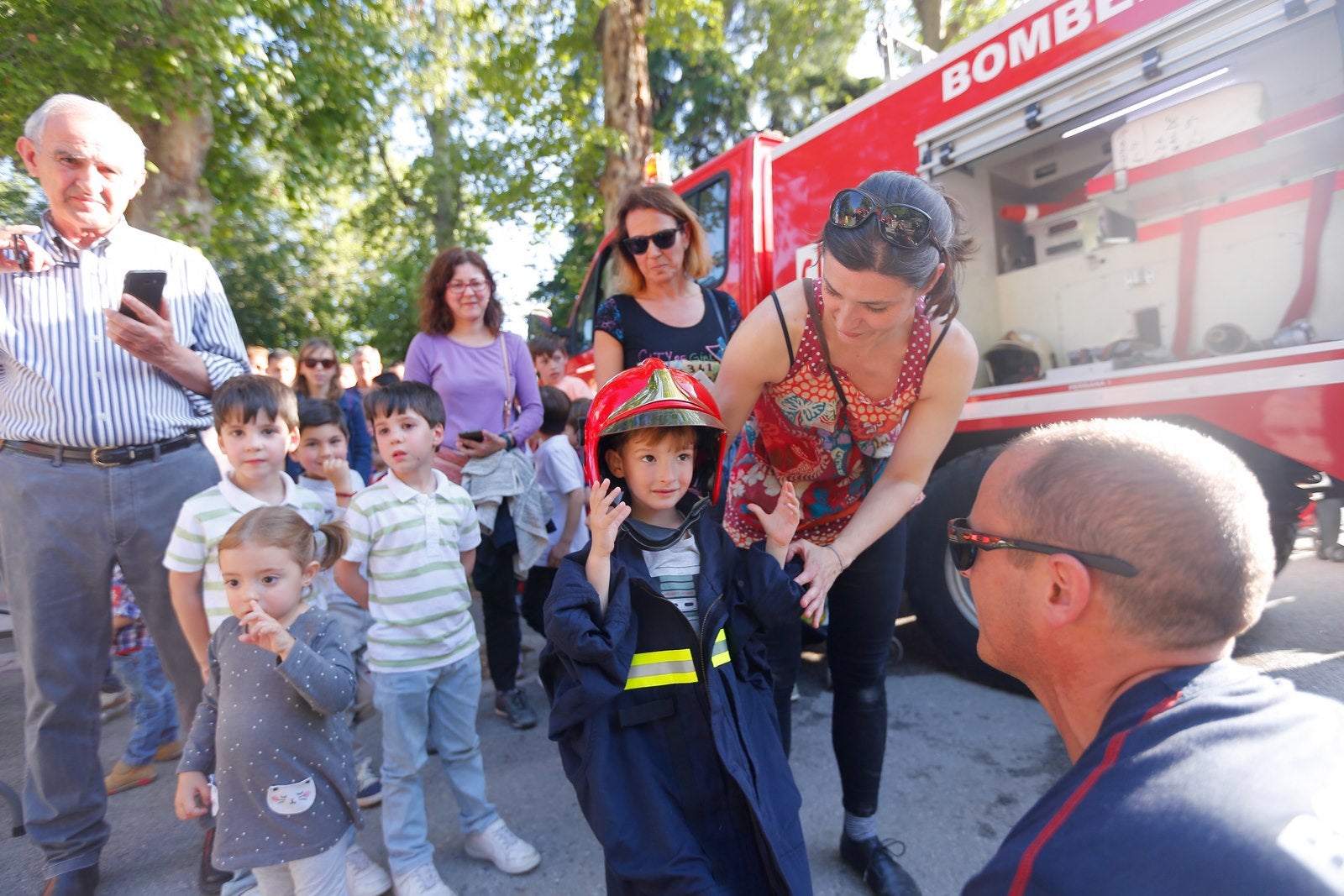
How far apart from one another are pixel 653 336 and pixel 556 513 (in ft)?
5.26

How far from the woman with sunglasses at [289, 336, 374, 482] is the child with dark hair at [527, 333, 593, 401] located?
1.27 meters

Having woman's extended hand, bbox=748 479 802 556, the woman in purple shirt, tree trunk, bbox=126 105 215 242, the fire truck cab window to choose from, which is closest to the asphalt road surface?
the woman in purple shirt

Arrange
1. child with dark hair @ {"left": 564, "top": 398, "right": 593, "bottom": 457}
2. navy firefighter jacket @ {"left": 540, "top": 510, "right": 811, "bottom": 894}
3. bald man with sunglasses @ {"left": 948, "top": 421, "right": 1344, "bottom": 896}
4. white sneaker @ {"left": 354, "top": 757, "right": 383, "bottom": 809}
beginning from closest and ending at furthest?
1. bald man with sunglasses @ {"left": 948, "top": 421, "right": 1344, "bottom": 896}
2. navy firefighter jacket @ {"left": 540, "top": 510, "right": 811, "bottom": 894}
3. white sneaker @ {"left": 354, "top": 757, "right": 383, "bottom": 809}
4. child with dark hair @ {"left": 564, "top": 398, "right": 593, "bottom": 457}

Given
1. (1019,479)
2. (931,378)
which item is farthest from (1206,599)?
(931,378)

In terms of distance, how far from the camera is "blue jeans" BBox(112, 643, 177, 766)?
325 cm

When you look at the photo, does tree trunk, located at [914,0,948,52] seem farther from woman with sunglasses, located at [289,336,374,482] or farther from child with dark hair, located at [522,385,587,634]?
child with dark hair, located at [522,385,587,634]

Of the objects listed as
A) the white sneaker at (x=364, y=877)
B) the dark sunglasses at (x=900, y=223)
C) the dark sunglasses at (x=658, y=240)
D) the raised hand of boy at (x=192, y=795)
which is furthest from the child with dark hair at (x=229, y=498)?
the dark sunglasses at (x=900, y=223)

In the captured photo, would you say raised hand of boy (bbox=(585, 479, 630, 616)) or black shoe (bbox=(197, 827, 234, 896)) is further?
black shoe (bbox=(197, 827, 234, 896))

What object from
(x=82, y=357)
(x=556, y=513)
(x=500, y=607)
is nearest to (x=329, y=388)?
(x=556, y=513)

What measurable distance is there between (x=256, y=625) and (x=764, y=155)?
12.7 ft

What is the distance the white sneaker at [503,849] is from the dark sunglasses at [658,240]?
6.49ft

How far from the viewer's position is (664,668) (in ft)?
5.20

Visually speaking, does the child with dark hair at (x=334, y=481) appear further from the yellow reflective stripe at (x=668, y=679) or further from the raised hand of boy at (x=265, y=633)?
the yellow reflective stripe at (x=668, y=679)

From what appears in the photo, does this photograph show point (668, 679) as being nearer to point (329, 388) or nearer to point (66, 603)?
point (66, 603)
